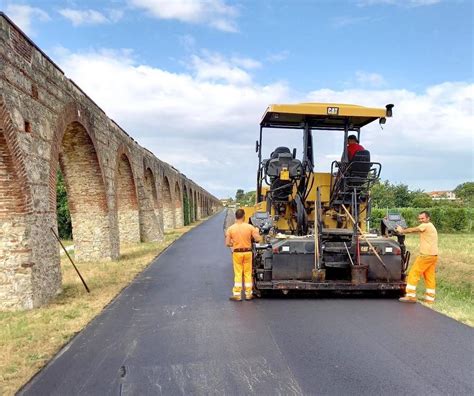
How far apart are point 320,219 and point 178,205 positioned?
29138mm

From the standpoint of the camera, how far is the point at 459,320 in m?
6.38

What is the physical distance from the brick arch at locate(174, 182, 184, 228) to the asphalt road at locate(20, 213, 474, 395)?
87.7 feet

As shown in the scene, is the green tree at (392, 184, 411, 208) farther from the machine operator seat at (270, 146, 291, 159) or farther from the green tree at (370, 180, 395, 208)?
the machine operator seat at (270, 146, 291, 159)

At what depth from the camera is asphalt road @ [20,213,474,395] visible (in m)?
4.17

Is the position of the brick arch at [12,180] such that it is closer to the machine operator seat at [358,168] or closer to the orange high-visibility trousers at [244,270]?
the orange high-visibility trousers at [244,270]

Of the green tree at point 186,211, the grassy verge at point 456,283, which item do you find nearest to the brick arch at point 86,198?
the grassy verge at point 456,283

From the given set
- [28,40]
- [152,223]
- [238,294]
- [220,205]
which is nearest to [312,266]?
[238,294]

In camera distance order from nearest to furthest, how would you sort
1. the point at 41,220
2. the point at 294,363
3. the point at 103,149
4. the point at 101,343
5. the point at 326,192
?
1. the point at 294,363
2. the point at 101,343
3. the point at 41,220
4. the point at 326,192
5. the point at 103,149

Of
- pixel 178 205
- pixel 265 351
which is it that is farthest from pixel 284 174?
pixel 178 205

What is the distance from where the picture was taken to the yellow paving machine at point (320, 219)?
773 cm

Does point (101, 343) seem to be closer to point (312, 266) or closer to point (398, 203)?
point (312, 266)

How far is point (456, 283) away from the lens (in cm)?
1022

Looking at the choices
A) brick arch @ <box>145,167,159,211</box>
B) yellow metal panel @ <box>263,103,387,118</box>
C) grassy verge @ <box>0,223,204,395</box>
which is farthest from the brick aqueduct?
brick arch @ <box>145,167,159,211</box>

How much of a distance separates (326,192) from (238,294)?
106 inches
